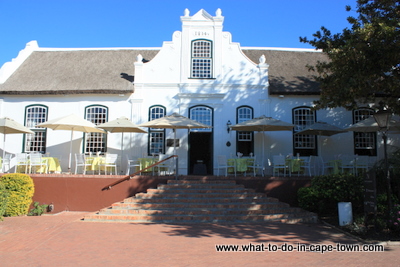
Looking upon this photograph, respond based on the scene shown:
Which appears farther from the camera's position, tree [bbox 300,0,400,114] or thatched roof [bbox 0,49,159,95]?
thatched roof [bbox 0,49,159,95]

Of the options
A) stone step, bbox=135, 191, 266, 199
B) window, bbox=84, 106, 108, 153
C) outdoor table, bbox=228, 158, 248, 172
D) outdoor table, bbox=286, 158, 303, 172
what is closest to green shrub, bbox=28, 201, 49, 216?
stone step, bbox=135, 191, 266, 199

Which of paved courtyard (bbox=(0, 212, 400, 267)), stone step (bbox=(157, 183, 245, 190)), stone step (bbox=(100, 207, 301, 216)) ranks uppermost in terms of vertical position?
stone step (bbox=(157, 183, 245, 190))

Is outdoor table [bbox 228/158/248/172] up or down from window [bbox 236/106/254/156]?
down

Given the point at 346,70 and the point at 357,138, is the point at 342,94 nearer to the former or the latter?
the point at 346,70

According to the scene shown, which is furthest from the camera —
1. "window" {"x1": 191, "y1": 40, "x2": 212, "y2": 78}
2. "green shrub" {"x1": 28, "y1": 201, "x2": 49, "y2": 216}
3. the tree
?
"window" {"x1": 191, "y1": 40, "x2": 212, "y2": 78}

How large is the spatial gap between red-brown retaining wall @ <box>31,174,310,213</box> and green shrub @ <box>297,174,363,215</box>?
45.7 inches

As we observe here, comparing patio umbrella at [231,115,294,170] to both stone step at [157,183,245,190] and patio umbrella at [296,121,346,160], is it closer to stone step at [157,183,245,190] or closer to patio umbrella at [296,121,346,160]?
patio umbrella at [296,121,346,160]

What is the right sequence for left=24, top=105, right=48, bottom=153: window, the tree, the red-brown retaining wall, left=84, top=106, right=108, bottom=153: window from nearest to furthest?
the tree → the red-brown retaining wall → left=84, top=106, right=108, bottom=153: window → left=24, top=105, right=48, bottom=153: window

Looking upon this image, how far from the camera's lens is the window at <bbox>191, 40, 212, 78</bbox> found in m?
17.4

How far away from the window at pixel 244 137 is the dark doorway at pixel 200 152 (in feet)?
Result: 4.66

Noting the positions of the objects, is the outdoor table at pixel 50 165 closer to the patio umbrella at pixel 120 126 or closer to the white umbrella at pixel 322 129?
the patio umbrella at pixel 120 126

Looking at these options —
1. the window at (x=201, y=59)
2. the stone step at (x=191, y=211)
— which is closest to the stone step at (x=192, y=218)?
the stone step at (x=191, y=211)

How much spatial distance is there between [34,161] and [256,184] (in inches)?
360

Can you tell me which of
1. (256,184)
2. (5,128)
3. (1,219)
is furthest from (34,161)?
(256,184)
